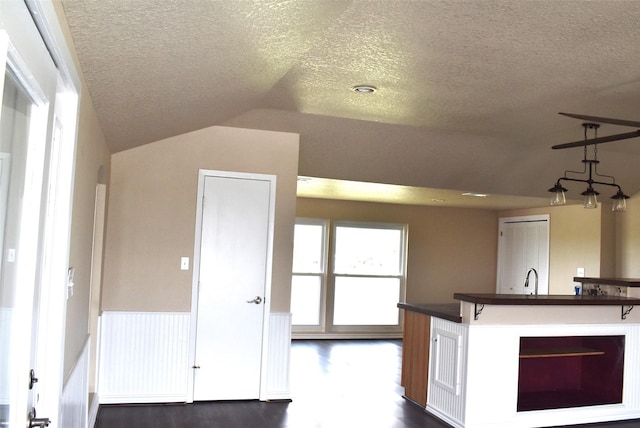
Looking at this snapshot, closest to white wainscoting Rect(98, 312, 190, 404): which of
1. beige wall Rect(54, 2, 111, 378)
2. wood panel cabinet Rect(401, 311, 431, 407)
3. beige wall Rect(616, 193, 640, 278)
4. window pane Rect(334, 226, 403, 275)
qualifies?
beige wall Rect(54, 2, 111, 378)

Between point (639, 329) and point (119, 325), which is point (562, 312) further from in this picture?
point (119, 325)

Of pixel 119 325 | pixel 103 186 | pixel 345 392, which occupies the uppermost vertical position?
pixel 103 186

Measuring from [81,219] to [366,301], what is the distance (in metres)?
6.80

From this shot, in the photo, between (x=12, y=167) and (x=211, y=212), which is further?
(x=211, y=212)

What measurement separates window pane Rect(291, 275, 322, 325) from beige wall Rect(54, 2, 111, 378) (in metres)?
5.42

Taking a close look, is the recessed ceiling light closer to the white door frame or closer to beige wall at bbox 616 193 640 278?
the white door frame

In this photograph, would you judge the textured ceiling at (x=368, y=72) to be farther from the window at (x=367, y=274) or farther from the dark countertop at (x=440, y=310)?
the window at (x=367, y=274)

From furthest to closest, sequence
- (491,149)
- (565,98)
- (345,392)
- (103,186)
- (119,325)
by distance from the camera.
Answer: (491,149) < (345,392) < (119,325) < (103,186) < (565,98)

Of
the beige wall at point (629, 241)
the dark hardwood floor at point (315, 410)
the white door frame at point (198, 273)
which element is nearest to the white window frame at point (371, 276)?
the dark hardwood floor at point (315, 410)

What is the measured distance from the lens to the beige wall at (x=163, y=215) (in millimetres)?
5031

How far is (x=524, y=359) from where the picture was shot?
534cm

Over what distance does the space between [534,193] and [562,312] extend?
2.80m

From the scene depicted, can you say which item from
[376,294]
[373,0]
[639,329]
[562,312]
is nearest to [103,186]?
[373,0]

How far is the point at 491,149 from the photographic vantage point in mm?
6316
